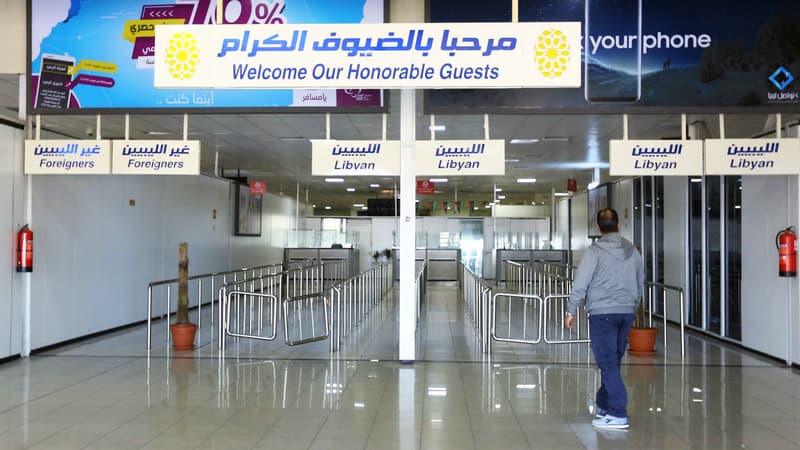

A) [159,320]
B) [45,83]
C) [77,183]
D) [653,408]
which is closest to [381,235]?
[159,320]

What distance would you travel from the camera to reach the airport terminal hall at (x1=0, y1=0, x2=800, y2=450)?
4.55 m

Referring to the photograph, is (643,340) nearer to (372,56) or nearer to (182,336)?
(372,56)

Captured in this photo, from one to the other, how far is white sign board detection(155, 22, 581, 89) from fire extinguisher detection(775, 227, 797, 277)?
12.5 feet

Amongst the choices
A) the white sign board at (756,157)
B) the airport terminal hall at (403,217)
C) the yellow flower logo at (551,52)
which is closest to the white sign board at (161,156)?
the airport terminal hall at (403,217)

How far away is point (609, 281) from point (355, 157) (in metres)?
3.01

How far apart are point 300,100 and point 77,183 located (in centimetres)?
353

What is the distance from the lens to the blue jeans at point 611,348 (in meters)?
4.58

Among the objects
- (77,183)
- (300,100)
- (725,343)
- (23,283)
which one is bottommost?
(725,343)

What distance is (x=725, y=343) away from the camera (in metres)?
8.65

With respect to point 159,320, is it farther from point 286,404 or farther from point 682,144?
point 682,144

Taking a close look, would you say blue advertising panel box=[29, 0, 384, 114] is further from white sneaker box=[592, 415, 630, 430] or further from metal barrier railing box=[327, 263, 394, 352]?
white sneaker box=[592, 415, 630, 430]

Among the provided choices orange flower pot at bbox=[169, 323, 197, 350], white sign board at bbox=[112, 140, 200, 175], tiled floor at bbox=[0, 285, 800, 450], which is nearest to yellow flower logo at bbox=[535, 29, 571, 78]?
tiled floor at bbox=[0, 285, 800, 450]

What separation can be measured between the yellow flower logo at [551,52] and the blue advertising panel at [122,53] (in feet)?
9.01

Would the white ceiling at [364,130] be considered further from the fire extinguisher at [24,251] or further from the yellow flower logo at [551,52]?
the yellow flower logo at [551,52]
